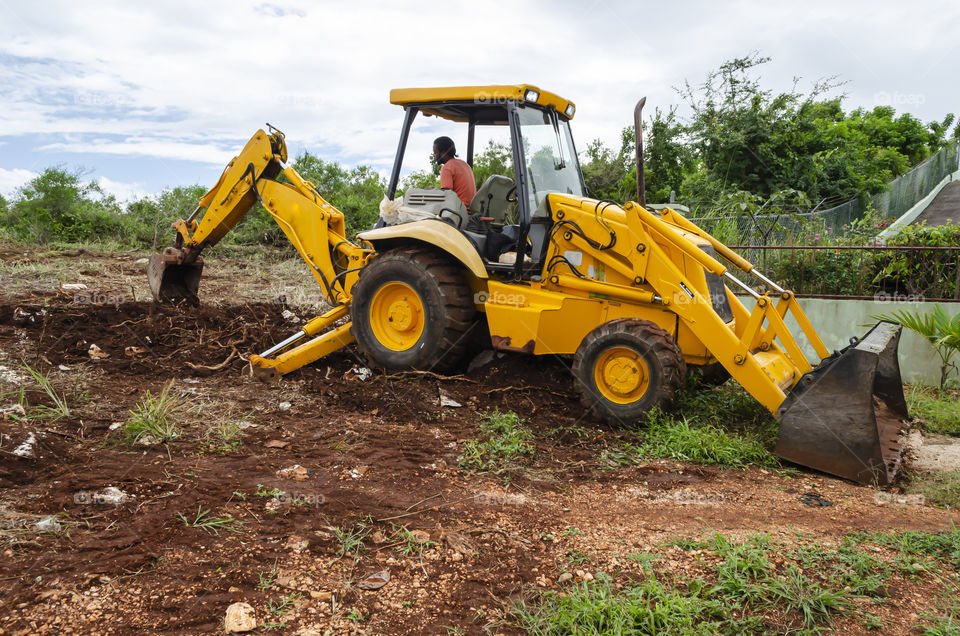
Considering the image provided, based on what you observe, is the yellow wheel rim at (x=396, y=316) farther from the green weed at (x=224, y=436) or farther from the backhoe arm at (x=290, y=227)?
the green weed at (x=224, y=436)

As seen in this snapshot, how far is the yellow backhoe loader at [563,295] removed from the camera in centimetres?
446

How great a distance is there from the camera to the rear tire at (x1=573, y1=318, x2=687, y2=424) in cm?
477

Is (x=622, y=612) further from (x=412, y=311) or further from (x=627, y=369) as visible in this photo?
(x=412, y=311)

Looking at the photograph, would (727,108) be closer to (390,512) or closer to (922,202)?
(922,202)

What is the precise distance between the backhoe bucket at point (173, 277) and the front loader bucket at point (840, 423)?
6.29 meters

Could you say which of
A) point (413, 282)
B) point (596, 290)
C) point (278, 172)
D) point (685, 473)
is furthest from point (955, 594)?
point (278, 172)

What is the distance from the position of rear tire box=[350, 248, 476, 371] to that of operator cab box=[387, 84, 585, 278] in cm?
40

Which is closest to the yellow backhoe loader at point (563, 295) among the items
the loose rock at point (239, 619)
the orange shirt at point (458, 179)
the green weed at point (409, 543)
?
the orange shirt at point (458, 179)

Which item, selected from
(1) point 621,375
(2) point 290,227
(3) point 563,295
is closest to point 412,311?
(3) point 563,295

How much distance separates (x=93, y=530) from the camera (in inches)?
122

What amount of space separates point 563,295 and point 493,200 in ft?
4.13

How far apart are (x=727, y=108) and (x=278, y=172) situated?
1283cm

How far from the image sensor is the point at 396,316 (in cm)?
607

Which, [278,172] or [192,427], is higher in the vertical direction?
[278,172]
